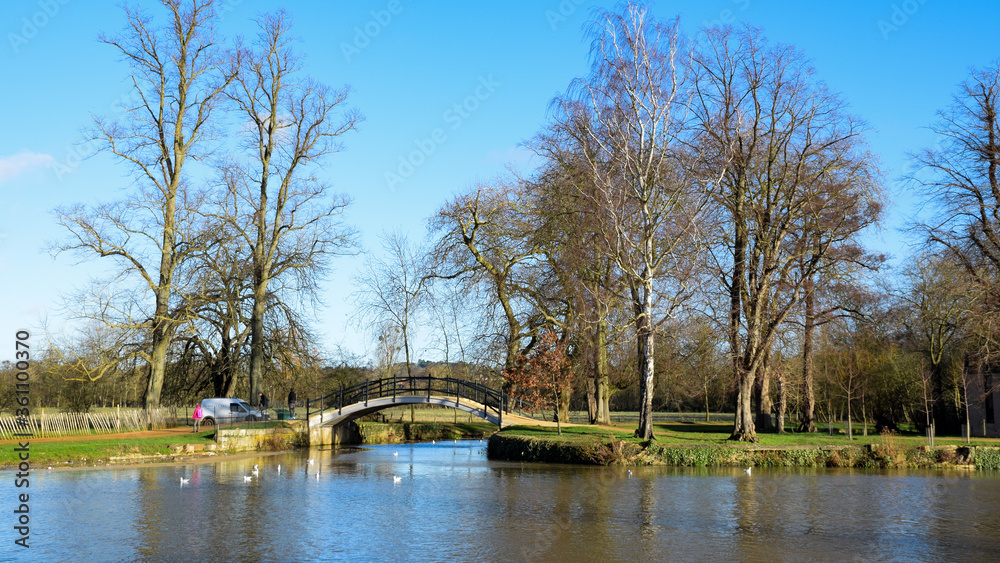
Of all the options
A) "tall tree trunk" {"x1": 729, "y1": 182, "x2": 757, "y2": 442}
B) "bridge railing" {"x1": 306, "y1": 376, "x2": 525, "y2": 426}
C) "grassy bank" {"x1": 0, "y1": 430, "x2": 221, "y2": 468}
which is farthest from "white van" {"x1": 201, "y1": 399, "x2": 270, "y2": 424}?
"tall tree trunk" {"x1": 729, "y1": 182, "x2": 757, "y2": 442}

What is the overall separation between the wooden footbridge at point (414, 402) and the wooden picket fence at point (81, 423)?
6.32 m

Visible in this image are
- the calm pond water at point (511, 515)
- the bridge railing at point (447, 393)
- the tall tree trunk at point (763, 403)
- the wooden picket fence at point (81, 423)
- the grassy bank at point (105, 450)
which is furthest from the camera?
the bridge railing at point (447, 393)

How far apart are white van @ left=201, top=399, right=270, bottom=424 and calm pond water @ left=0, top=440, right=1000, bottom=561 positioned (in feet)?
35.3

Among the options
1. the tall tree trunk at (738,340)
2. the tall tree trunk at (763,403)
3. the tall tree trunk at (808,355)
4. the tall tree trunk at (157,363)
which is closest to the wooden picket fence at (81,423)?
the tall tree trunk at (157,363)

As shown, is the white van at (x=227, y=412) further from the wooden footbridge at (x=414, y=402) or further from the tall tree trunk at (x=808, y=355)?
the tall tree trunk at (x=808, y=355)

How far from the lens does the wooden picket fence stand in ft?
83.3

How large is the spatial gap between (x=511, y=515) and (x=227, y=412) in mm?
22559

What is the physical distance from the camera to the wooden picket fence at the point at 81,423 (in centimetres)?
2538

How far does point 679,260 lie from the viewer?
87.5 feet

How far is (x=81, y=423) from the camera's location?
26.9 meters

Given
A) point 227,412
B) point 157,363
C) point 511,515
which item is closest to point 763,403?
point 511,515

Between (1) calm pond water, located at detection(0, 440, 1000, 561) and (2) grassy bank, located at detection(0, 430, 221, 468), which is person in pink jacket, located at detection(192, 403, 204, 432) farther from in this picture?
(1) calm pond water, located at detection(0, 440, 1000, 561)

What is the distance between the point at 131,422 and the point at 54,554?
20.1 meters

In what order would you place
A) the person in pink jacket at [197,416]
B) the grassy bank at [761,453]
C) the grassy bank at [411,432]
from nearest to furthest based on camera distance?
the grassy bank at [761,453]
the person in pink jacket at [197,416]
the grassy bank at [411,432]
